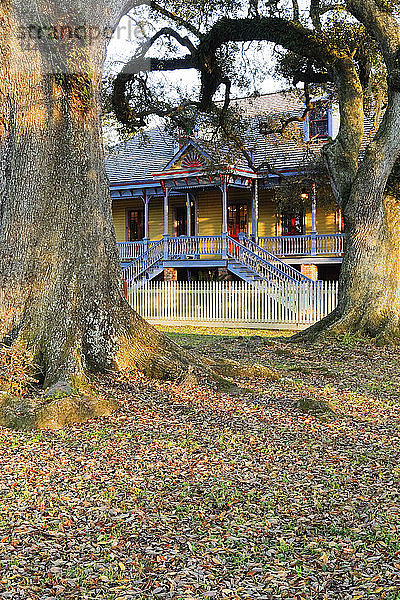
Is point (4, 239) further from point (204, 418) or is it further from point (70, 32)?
point (204, 418)

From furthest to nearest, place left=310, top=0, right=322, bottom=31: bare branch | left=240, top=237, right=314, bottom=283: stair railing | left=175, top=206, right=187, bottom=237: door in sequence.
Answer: left=175, top=206, right=187, bottom=237: door < left=240, top=237, right=314, bottom=283: stair railing < left=310, top=0, right=322, bottom=31: bare branch

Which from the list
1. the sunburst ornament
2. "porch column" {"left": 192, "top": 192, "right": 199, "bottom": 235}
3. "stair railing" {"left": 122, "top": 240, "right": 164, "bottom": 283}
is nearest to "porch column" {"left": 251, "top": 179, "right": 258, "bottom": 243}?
the sunburst ornament

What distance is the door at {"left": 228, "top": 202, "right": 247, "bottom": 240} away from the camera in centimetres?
3228

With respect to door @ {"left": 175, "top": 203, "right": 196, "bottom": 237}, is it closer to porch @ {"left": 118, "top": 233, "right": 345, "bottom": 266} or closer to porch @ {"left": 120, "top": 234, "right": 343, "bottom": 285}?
porch @ {"left": 120, "top": 234, "right": 343, "bottom": 285}

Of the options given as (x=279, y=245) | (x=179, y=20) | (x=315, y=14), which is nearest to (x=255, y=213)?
(x=279, y=245)

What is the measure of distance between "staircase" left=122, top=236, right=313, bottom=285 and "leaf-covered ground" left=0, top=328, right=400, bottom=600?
16.6m

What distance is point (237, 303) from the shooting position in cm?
2333

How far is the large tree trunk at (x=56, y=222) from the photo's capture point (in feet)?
28.1

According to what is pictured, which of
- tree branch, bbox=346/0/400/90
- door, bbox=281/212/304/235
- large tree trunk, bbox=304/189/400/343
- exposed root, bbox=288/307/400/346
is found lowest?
exposed root, bbox=288/307/400/346

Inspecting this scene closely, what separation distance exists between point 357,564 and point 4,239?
20.8 feet

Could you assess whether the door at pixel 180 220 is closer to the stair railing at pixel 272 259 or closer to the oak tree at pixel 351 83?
the stair railing at pixel 272 259

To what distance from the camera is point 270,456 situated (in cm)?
650

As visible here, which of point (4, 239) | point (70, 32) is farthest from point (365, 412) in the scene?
point (70, 32)

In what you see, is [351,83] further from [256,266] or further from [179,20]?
[256,266]
